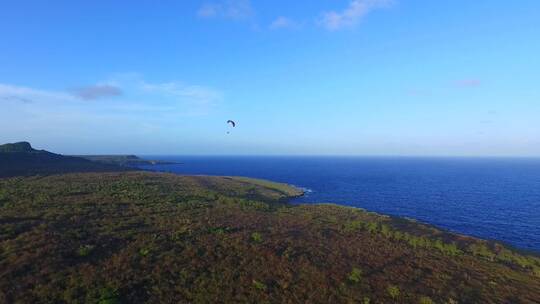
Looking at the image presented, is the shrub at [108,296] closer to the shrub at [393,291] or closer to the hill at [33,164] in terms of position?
the shrub at [393,291]

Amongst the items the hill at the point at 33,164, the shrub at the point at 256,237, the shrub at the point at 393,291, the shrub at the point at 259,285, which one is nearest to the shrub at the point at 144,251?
the shrub at the point at 259,285

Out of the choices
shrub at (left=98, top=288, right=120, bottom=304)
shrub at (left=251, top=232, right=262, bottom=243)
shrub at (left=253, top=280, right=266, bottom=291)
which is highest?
shrub at (left=251, top=232, right=262, bottom=243)

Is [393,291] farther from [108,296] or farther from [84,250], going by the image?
[84,250]

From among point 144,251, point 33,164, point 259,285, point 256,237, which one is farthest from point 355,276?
point 33,164

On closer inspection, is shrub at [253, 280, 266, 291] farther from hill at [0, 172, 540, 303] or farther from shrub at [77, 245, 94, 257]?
shrub at [77, 245, 94, 257]

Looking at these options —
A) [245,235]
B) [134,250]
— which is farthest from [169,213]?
[134,250]

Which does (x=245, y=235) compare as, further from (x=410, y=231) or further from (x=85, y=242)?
(x=410, y=231)

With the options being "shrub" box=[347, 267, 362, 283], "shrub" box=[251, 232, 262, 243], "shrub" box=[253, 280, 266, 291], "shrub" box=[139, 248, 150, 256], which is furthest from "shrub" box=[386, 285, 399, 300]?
"shrub" box=[139, 248, 150, 256]
